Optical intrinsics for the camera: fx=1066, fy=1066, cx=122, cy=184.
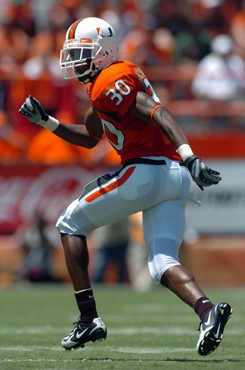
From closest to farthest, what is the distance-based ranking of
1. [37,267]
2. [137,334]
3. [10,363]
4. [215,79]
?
[10,363] < [137,334] < [37,267] < [215,79]

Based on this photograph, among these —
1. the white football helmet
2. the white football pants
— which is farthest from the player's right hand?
the white football pants

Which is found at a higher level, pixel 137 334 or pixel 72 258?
pixel 72 258

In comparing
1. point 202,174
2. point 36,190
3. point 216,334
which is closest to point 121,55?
point 36,190

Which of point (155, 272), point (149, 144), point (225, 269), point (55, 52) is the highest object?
point (55, 52)

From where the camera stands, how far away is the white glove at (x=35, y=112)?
6.09m

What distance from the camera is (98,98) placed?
220 inches

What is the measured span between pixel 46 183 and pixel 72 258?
7.03 m

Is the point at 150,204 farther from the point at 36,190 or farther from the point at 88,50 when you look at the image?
the point at 36,190

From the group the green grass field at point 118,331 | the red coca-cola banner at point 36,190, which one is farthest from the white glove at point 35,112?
the red coca-cola banner at point 36,190

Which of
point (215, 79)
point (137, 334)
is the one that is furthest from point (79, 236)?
point (215, 79)

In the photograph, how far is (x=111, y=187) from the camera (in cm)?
570

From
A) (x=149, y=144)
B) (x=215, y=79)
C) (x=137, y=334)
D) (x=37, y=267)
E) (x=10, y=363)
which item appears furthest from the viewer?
(x=215, y=79)

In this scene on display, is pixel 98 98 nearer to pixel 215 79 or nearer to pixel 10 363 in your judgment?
pixel 10 363

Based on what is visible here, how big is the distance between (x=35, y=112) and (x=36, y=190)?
21.9 ft
